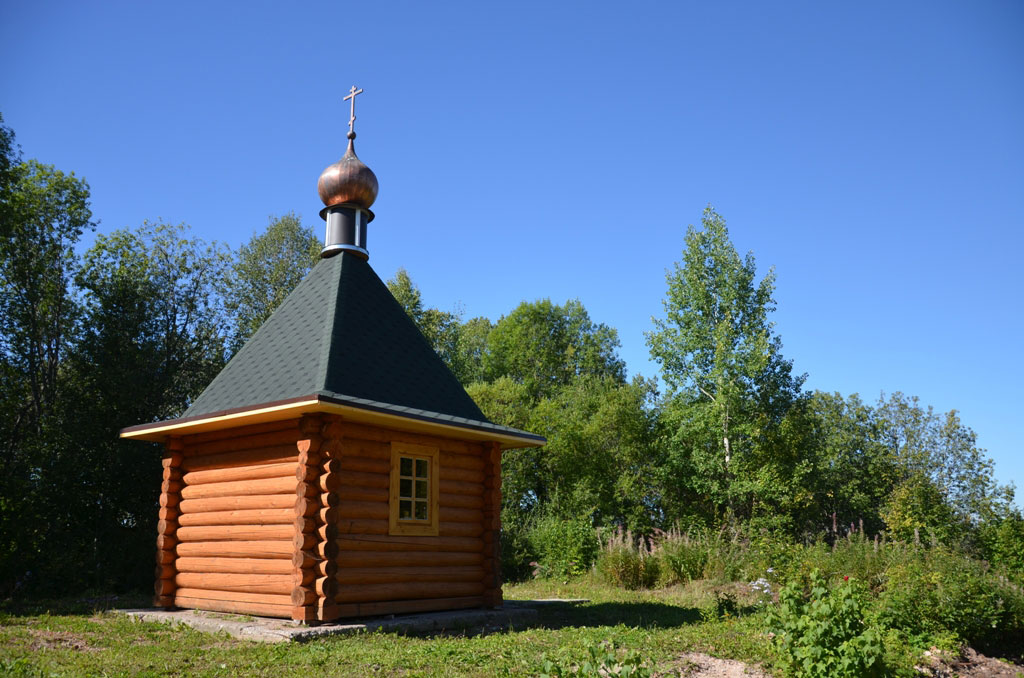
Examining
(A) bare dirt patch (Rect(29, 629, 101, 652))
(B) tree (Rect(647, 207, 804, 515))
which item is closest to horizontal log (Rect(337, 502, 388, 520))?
(A) bare dirt patch (Rect(29, 629, 101, 652))

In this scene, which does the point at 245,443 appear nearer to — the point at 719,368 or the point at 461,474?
the point at 461,474

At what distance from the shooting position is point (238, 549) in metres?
9.81

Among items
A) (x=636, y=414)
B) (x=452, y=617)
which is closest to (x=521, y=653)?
(x=452, y=617)

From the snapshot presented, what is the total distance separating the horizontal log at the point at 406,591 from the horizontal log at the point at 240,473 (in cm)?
168

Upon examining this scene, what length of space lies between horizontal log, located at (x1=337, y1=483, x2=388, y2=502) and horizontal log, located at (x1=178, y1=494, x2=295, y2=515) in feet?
2.12

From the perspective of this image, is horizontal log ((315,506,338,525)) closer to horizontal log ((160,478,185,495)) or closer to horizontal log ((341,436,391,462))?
horizontal log ((341,436,391,462))

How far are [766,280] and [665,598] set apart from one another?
45.8 ft

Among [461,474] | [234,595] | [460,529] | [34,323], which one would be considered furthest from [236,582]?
[34,323]

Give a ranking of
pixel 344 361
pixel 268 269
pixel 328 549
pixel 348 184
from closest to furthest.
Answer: pixel 328 549
pixel 344 361
pixel 348 184
pixel 268 269

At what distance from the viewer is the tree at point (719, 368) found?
2250 cm

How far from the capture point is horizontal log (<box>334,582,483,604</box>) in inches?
358

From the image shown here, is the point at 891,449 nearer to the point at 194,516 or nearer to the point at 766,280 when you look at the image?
the point at 766,280

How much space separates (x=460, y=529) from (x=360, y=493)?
201 centimetres

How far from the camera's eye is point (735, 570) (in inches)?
551
